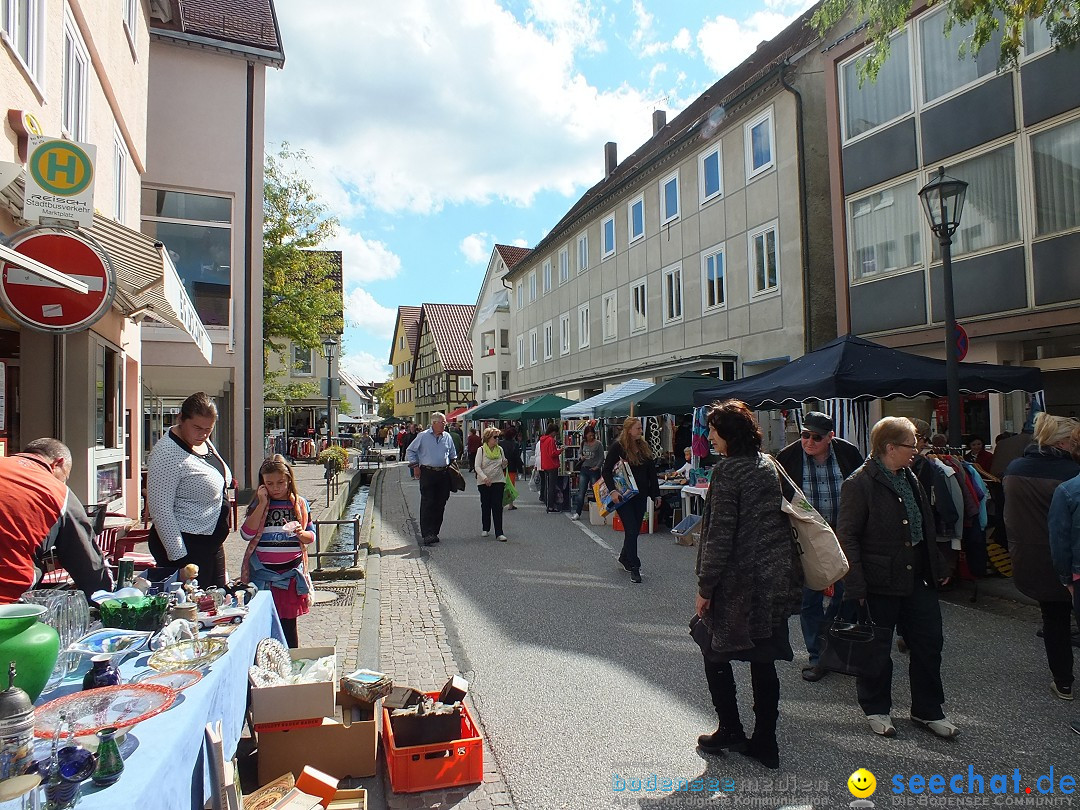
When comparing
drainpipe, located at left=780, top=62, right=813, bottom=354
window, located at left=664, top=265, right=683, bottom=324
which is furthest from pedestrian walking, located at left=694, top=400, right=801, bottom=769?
window, located at left=664, top=265, right=683, bottom=324

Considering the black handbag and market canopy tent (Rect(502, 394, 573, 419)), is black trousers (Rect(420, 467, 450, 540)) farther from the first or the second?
market canopy tent (Rect(502, 394, 573, 419))

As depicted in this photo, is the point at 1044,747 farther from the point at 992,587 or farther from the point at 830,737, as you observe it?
the point at 992,587

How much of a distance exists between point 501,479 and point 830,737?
24.6 ft

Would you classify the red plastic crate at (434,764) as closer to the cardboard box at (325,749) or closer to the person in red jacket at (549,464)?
the cardboard box at (325,749)

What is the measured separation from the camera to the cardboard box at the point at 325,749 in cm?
344

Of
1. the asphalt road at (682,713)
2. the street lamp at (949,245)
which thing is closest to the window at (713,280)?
the street lamp at (949,245)

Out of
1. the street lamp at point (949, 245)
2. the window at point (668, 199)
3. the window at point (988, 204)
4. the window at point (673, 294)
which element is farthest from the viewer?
the window at point (668, 199)

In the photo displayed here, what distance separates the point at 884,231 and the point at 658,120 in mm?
18596

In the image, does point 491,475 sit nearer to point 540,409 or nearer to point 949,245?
point 949,245

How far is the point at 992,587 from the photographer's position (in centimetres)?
736

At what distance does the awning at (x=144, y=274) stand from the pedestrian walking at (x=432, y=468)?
3.35 metres

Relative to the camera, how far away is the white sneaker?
3.97 meters

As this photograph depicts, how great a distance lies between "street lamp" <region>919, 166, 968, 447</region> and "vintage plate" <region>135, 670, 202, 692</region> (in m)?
7.49

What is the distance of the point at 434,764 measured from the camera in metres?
3.50
